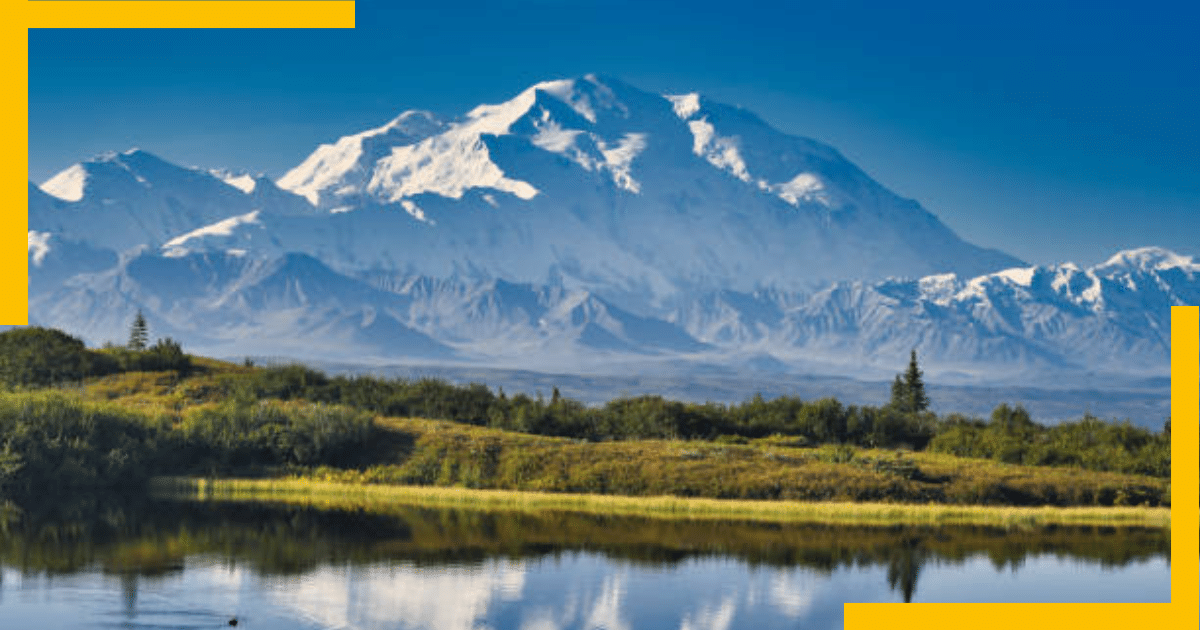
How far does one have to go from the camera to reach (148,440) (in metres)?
91.2

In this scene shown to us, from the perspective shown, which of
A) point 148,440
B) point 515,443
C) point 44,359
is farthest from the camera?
point 44,359

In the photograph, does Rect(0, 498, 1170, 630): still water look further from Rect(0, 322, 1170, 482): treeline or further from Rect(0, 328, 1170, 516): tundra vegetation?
Rect(0, 322, 1170, 482): treeline

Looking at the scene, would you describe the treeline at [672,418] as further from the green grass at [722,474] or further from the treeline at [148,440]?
the green grass at [722,474]

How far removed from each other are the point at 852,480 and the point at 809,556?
2577 cm

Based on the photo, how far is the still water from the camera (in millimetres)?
49250

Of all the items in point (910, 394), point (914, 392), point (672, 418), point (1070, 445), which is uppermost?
point (914, 392)

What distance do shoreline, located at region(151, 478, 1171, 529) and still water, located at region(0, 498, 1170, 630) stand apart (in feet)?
13.6

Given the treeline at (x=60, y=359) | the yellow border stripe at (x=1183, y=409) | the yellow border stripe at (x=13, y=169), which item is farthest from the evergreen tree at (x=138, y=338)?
the yellow border stripe at (x=1183, y=409)

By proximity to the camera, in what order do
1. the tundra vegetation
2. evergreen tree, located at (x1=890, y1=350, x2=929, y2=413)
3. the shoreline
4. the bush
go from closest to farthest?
the shoreline
the tundra vegetation
the bush
evergreen tree, located at (x1=890, y1=350, x2=929, y2=413)

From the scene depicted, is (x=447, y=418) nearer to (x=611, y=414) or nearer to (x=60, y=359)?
(x=611, y=414)

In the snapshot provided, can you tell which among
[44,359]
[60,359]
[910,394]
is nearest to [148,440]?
[44,359]

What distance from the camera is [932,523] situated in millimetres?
79500

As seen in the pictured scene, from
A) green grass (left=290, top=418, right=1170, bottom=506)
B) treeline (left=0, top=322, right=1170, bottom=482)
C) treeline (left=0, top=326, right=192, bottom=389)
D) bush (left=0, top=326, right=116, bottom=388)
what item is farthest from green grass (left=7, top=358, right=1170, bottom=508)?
treeline (left=0, top=326, right=192, bottom=389)

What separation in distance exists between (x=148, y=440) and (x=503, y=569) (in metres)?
39.8
